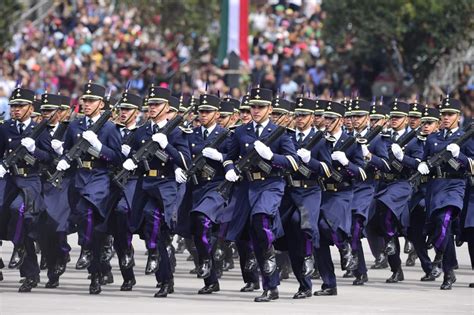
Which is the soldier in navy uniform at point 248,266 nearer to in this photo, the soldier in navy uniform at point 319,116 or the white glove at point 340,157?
the white glove at point 340,157

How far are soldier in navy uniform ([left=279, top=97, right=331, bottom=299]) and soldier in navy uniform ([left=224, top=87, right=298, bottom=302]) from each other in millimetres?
292

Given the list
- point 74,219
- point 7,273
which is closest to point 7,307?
point 74,219

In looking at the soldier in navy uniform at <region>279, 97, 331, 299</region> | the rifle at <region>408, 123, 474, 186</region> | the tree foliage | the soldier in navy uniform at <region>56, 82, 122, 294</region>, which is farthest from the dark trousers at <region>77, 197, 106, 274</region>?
the tree foliage

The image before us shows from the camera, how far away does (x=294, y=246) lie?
17.4 m

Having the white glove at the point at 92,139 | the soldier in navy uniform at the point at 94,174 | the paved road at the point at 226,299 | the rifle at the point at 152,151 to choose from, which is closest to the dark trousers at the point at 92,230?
the soldier in navy uniform at the point at 94,174

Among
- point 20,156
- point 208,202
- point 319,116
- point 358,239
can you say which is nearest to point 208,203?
point 208,202

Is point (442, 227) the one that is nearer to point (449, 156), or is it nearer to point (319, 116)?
point (449, 156)

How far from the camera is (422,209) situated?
20.4 m

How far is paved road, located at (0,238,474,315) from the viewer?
16.3 meters

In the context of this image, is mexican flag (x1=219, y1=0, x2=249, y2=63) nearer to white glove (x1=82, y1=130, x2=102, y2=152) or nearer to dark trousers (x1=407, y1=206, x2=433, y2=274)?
dark trousers (x1=407, y1=206, x2=433, y2=274)

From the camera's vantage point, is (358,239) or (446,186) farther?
(358,239)

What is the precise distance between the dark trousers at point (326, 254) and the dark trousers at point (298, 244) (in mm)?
458

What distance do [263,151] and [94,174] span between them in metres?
2.13

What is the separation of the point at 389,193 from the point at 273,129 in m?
3.24
